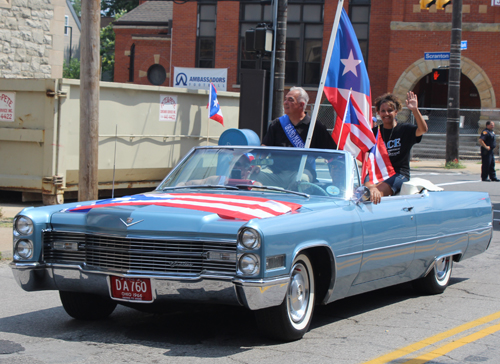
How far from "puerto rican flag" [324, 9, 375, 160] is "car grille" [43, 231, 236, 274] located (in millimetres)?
3118

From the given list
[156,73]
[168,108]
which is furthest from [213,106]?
[156,73]

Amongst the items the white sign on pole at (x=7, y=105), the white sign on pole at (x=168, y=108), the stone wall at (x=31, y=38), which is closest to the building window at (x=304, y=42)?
the stone wall at (x=31, y=38)

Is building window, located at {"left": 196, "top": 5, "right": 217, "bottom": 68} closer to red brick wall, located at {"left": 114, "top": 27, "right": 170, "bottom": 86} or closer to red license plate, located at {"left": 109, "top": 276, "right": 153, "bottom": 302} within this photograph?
red brick wall, located at {"left": 114, "top": 27, "right": 170, "bottom": 86}

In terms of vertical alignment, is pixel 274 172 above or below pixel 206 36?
below

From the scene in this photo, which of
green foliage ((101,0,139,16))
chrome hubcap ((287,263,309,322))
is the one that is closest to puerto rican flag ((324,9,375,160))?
chrome hubcap ((287,263,309,322))

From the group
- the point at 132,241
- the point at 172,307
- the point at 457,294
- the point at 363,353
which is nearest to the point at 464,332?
the point at 363,353

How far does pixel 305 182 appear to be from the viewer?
582 centimetres

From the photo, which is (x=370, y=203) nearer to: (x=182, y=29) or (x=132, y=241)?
(x=132, y=241)

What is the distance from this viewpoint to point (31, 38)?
1828 centimetres

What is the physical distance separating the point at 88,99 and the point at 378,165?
4.60 metres

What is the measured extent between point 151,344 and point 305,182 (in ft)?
6.18

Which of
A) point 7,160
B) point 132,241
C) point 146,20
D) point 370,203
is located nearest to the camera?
point 132,241

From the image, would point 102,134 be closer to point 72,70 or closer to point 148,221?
point 148,221

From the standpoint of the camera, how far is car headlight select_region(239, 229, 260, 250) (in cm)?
446
